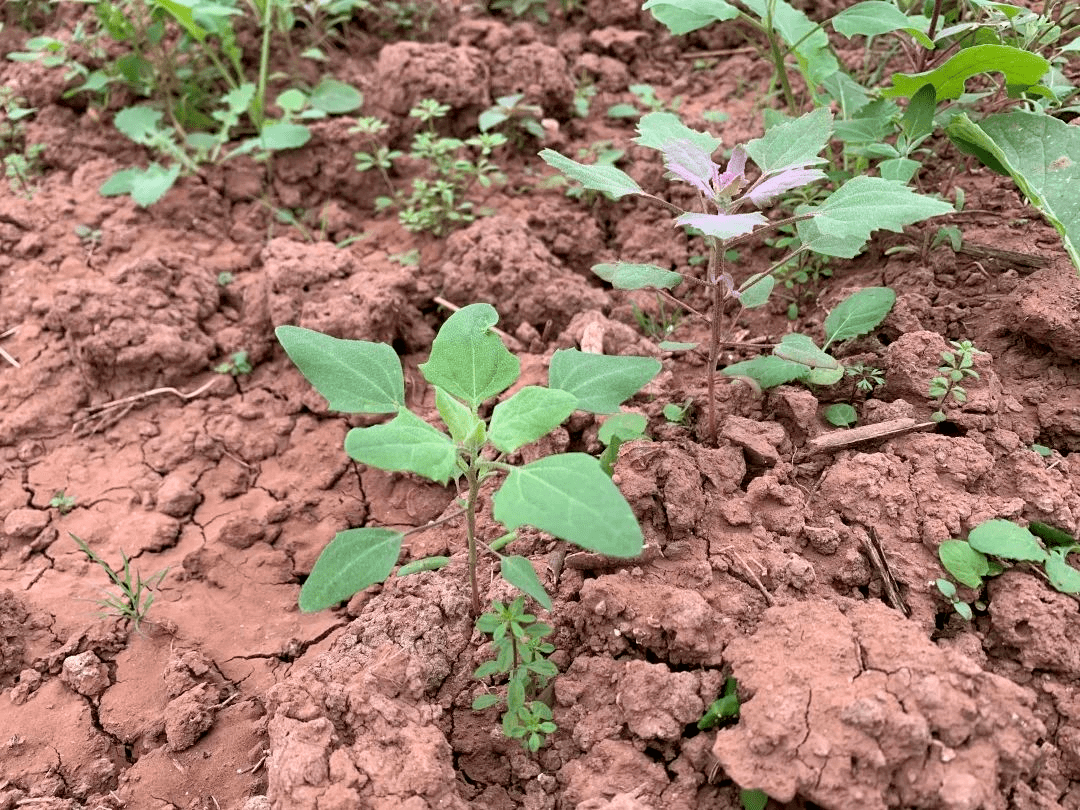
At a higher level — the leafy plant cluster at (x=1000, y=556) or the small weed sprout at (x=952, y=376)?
the small weed sprout at (x=952, y=376)

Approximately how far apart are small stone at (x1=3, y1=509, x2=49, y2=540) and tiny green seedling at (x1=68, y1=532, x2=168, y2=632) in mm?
347

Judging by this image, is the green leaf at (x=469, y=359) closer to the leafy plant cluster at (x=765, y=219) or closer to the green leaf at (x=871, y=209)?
the leafy plant cluster at (x=765, y=219)

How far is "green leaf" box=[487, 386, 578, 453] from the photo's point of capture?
1.75 metres

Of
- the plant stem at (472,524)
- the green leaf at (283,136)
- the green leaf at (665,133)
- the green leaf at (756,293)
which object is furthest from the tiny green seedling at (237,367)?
the green leaf at (756,293)

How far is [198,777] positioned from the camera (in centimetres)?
193

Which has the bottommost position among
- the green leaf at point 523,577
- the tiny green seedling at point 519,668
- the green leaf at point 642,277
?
the tiny green seedling at point 519,668

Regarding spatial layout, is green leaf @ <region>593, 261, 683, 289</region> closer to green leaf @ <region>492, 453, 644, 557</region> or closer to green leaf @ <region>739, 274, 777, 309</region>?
green leaf @ <region>739, 274, 777, 309</region>

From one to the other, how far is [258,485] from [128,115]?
2.17 metres

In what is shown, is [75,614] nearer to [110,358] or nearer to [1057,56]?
[110,358]

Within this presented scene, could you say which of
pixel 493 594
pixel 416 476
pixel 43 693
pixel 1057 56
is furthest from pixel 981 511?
pixel 43 693

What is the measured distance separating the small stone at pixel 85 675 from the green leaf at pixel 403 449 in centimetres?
108

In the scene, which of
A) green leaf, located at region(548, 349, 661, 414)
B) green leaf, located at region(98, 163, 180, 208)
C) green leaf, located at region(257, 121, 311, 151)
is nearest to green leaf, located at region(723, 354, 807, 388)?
green leaf, located at region(548, 349, 661, 414)

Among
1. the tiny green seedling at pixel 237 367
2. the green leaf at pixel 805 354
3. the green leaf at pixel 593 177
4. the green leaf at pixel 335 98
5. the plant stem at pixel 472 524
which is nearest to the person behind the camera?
the plant stem at pixel 472 524

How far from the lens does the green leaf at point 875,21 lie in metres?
2.53
